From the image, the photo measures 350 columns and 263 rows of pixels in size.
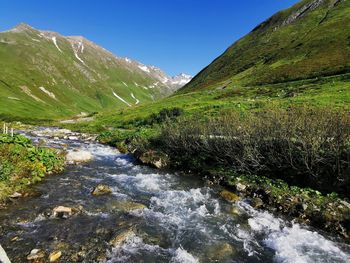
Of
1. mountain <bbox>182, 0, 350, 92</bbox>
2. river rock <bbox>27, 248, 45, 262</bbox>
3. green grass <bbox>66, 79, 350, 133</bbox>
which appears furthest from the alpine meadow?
mountain <bbox>182, 0, 350, 92</bbox>

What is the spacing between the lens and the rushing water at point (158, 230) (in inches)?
530

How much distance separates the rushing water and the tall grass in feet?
13.5

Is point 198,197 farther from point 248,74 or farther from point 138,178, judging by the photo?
point 248,74

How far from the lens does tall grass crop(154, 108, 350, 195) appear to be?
19.0 meters

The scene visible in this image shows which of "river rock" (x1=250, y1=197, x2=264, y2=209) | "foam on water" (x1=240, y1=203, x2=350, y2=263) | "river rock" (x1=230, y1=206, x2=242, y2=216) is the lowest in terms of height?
"foam on water" (x1=240, y1=203, x2=350, y2=263)

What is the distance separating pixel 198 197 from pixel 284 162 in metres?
6.51

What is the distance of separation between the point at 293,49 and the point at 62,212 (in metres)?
116

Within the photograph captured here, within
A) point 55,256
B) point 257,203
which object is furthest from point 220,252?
point 55,256

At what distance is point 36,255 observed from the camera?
41.9 ft

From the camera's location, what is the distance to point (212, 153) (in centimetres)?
2769

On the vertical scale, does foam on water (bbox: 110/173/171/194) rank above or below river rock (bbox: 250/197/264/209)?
above

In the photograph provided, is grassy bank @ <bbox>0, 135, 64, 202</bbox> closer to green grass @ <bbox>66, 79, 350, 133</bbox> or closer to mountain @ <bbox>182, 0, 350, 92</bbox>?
green grass @ <bbox>66, 79, 350, 133</bbox>

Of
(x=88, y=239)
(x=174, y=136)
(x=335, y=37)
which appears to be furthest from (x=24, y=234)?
(x=335, y=37)

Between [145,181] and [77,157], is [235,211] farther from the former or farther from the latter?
[77,157]
